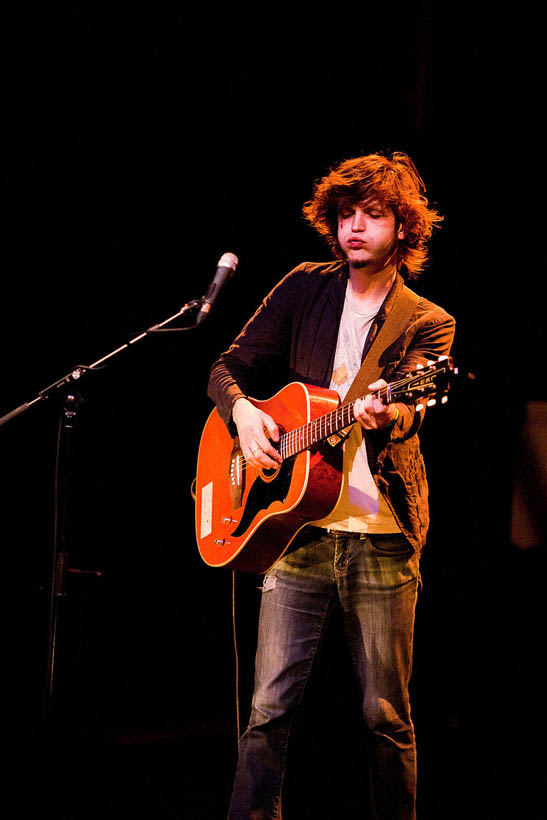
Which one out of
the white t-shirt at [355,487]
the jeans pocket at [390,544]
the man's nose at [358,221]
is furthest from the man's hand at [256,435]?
the man's nose at [358,221]

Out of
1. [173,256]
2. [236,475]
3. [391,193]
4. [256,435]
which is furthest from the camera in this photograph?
[173,256]

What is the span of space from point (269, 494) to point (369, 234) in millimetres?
958

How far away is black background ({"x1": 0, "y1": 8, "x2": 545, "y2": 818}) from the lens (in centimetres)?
371

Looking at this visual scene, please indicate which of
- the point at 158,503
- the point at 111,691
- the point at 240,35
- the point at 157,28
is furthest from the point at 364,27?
the point at 111,691

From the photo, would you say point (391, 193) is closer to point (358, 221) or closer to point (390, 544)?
point (358, 221)

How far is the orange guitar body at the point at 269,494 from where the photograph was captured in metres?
2.23

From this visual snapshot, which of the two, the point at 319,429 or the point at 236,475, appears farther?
the point at 236,475

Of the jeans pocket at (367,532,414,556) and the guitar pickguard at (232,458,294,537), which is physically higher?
the guitar pickguard at (232,458,294,537)

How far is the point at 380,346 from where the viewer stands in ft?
7.80

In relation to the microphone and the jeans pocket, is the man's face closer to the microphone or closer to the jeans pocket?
the microphone

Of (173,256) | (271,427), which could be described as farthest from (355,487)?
(173,256)

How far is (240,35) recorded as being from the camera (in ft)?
13.9

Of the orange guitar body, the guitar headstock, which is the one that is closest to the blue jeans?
the orange guitar body

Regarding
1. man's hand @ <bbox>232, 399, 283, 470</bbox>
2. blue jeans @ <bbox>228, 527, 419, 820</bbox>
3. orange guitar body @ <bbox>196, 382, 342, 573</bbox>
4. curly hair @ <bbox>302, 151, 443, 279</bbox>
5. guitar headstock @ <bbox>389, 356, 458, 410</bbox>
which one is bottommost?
blue jeans @ <bbox>228, 527, 419, 820</bbox>
